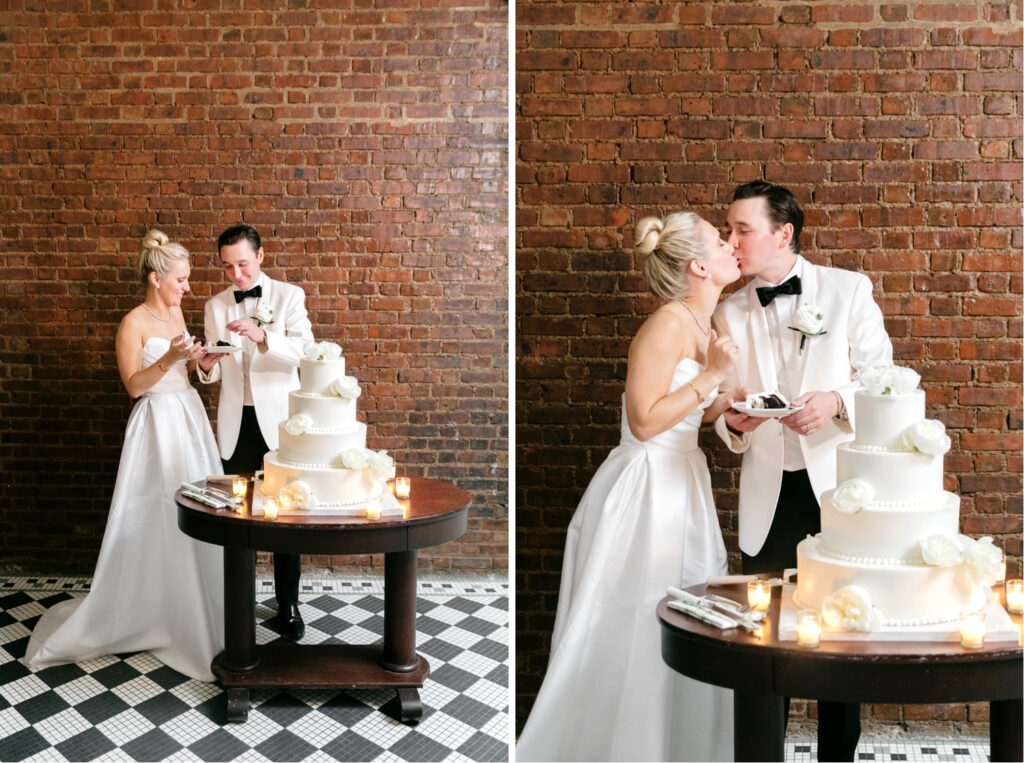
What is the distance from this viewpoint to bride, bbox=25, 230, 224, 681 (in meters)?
3.89

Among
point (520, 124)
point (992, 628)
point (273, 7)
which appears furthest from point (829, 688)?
point (273, 7)

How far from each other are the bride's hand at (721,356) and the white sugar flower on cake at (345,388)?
4.78 feet

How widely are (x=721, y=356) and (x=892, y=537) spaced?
2.80 ft

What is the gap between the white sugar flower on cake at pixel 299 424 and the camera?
3.36m

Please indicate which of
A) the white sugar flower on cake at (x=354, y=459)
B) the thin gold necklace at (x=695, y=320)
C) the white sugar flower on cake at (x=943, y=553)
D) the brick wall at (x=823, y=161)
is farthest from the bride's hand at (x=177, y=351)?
the white sugar flower on cake at (x=943, y=553)

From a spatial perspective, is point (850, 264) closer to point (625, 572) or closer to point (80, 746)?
point (625, 572)

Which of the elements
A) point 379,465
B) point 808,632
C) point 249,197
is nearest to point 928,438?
point 808,632

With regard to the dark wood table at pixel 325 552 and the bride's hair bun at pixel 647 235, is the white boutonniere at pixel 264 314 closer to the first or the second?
the dark wood table at pixel 325 552

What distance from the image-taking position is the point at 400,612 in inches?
141

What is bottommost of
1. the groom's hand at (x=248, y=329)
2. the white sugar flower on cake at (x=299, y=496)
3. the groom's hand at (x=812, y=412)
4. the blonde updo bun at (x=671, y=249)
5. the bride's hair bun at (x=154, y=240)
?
the white sugar flower on cake at (x=299, y=496)

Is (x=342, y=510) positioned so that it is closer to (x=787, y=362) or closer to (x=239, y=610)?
(x=239, y=610)

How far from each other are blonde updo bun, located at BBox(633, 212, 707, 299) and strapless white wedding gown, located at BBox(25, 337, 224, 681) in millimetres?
2513

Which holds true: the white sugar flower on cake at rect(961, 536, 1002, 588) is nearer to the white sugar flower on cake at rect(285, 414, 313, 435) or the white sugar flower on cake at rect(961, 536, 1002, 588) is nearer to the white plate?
the white plate

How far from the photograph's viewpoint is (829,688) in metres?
1.99
